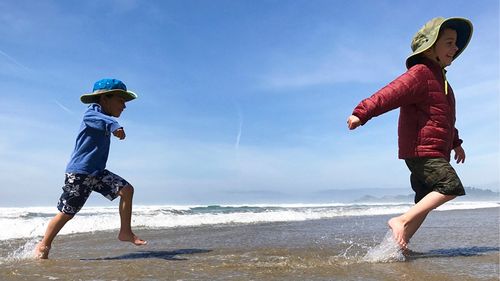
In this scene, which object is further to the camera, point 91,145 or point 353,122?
point 91,145

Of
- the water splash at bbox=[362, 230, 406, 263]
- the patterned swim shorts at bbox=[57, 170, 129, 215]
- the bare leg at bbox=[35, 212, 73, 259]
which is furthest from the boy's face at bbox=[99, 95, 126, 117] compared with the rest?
the water splash at bbox=[362, 230, 406, 263]

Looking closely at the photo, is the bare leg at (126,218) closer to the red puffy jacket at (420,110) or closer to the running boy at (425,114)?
the running boy at (425,114)

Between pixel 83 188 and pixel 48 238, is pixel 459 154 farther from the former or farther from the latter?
pixel 48 238

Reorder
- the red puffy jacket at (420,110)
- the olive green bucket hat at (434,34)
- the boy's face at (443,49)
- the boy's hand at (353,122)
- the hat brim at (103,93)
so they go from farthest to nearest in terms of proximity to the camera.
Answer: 1. the hat brim at (103,93)
2. the boy's face at (443,49)
3. the olive green bucket hat at (434,34)
4. the red puffy jacket at (420,110)
5. the boy's hand at (353,122)

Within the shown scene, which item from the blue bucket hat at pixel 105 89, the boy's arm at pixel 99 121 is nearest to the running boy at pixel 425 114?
the boy's arm at pixel 99 121

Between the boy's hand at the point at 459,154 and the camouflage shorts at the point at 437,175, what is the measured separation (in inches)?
26.7

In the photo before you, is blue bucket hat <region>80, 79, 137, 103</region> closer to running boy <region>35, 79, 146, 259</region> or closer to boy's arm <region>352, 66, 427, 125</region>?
running boy <region>35, 79, 146, 259</region>

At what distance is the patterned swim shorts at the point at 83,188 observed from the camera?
→ 11.9 ft

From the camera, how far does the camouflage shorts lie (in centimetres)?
275

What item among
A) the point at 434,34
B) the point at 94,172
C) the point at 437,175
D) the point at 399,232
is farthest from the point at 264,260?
the point at 434,34

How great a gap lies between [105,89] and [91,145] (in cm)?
58

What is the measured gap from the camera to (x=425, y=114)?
2947mm

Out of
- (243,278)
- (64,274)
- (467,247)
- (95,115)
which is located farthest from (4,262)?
(467,247)

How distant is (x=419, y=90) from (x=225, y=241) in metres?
2.70
